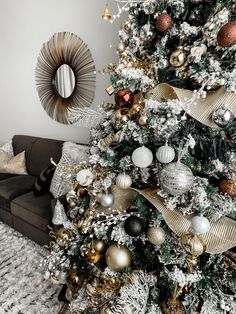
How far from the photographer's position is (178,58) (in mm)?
983

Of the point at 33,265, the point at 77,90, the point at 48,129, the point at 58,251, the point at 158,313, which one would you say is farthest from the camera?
the point at 48,129

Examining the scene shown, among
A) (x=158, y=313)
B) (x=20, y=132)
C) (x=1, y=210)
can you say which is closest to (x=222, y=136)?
(x=158, y=313)

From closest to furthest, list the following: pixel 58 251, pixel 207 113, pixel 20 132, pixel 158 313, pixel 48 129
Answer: pixel 207 113, pixel 158 313, pixel 58 251, pixel 48 129, pixel 20 132

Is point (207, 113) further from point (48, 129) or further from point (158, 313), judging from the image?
point (48, 129)

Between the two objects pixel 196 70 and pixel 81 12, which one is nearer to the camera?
pixel 196 70

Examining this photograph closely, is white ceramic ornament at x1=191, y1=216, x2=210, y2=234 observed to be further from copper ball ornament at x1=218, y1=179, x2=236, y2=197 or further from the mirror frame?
the mirror frame

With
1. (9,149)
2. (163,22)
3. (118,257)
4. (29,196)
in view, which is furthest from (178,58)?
(9,149)

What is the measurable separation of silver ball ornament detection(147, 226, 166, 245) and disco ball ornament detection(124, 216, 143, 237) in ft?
→ 0.15

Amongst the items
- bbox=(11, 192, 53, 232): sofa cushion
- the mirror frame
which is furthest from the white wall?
bbox=(11, 192, 53, 232): sofa cushion

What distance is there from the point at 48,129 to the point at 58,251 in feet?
6.16

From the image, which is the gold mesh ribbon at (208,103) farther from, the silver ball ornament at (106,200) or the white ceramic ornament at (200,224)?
the silver ball ornament at (106,200)

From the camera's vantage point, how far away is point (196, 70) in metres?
0.96

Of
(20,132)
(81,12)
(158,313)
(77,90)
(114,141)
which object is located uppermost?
(81,12)

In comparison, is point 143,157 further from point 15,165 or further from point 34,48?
point 34,48
